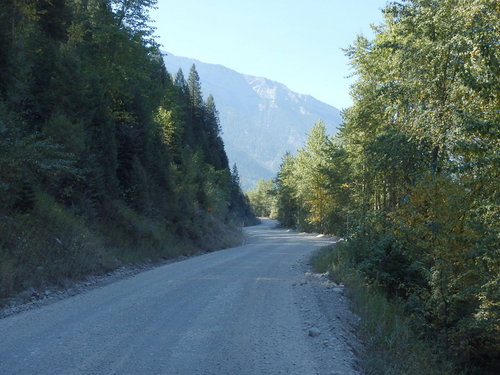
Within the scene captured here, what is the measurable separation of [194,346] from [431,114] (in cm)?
967

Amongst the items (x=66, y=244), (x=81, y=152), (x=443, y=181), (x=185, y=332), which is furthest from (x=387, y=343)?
(x=81, y=152)

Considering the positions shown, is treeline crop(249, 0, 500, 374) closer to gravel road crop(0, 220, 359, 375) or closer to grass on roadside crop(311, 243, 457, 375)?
grass on roadside crop(311, 243, 457, 375)

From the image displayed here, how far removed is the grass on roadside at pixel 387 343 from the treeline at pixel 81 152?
283 inches

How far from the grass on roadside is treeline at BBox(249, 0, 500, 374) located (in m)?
1.19

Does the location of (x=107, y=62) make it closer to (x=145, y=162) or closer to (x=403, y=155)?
(x=145, y=162)

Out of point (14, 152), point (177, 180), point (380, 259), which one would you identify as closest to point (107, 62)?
point (177, 180)

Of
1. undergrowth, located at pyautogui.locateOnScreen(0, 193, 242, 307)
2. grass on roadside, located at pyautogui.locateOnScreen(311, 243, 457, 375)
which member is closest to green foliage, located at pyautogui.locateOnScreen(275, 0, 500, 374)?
grass on roadside, located at pyautogui.locateOnScreen(311, 243, 457, 375)

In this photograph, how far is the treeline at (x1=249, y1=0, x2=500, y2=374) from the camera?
345 inches

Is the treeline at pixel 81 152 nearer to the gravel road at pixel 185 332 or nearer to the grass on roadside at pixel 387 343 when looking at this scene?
the gravel road at pixel 185 332

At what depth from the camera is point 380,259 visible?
12.2 meters

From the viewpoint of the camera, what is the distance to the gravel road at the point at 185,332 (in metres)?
5.09

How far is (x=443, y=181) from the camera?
424 inches

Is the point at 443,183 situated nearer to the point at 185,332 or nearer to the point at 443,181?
the point at 443,181

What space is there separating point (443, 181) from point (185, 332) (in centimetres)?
773
